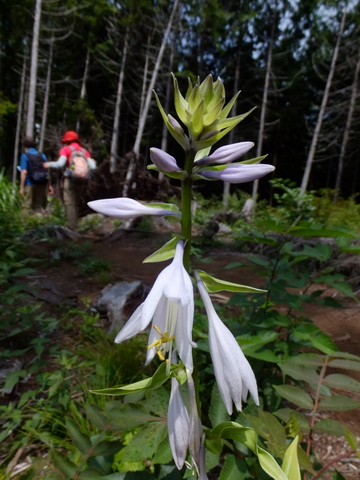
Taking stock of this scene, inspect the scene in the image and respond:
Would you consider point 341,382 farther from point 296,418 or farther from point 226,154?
point 226,154

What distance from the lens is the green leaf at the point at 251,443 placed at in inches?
24.2

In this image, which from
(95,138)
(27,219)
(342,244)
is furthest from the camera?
(95,138)

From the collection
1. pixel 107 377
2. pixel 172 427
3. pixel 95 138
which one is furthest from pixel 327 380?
pixel 95 138

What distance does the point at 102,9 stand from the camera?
1869cm

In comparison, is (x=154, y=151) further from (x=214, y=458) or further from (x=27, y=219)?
(x=27, y=219)

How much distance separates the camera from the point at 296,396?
105 centimetres

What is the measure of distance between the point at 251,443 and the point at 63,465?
0.76m

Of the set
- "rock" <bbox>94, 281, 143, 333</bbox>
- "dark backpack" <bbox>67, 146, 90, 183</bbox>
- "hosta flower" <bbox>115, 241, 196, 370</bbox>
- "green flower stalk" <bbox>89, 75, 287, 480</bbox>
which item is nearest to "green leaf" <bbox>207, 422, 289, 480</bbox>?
"green flower stalk" <bbox>89, 75, 287, 480</bbox>

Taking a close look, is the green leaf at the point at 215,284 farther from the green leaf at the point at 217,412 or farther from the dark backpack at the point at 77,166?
the dark backpack at the point at 77,166

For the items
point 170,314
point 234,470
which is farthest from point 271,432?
point 170,314

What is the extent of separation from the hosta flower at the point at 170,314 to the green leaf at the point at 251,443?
7.0 inches

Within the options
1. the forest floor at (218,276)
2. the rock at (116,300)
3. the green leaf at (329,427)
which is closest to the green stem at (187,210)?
→ the green leaf at (329,427)

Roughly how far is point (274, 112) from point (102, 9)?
13.7m

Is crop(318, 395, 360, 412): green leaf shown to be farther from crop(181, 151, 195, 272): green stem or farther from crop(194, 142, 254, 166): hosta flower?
crop(194, 142, 254, 166): hosta flower
